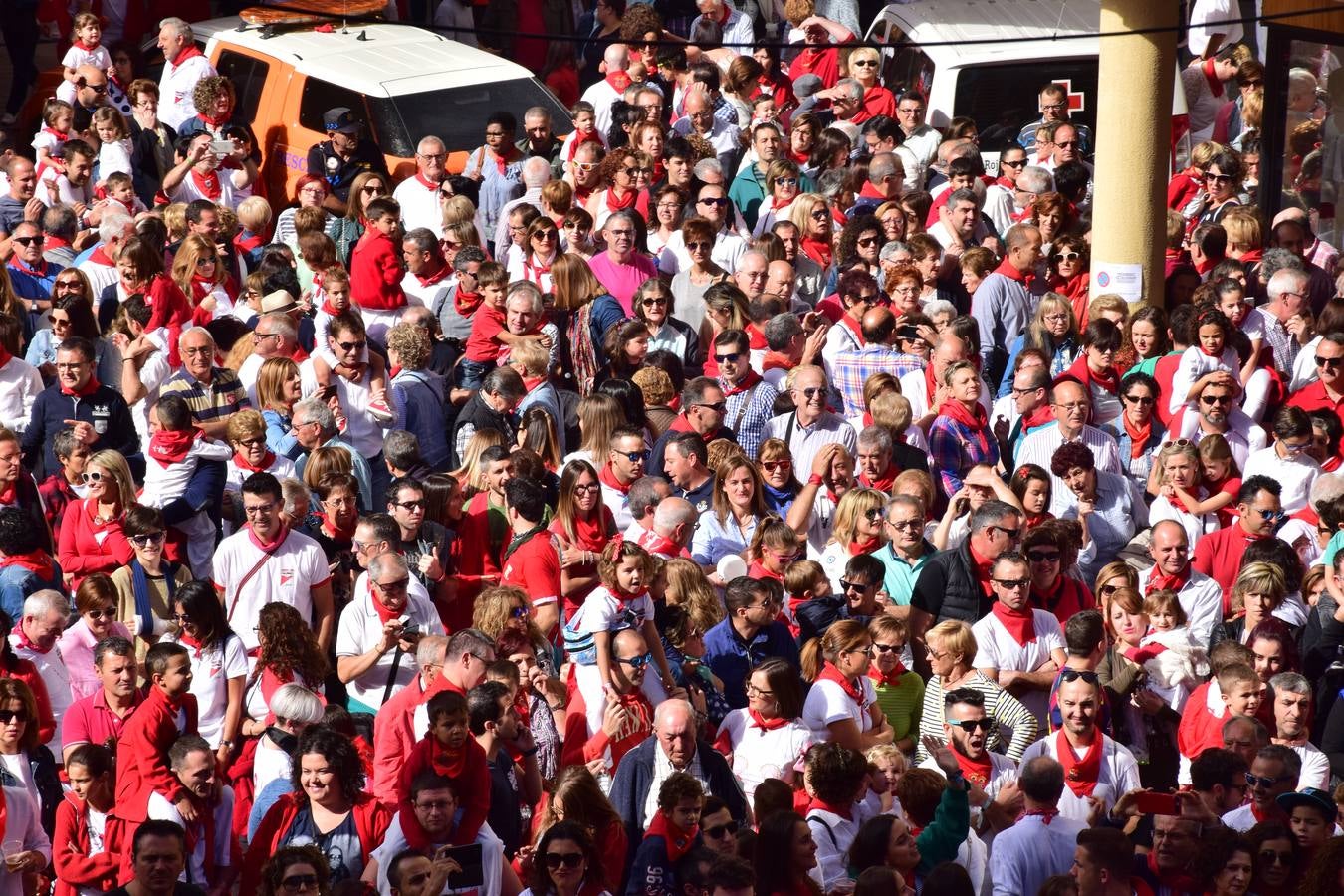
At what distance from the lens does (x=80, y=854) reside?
25.9 feet

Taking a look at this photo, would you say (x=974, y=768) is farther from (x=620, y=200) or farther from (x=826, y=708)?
(x=620, y=200)

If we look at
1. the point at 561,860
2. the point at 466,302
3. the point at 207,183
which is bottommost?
the point at 561,860

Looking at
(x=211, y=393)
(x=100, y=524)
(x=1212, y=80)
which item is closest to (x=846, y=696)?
(x=100, y=524)

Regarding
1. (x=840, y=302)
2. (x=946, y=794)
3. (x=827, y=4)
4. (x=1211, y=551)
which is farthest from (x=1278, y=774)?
(x=827, y=4)

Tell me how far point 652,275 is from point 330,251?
1965 millimetres

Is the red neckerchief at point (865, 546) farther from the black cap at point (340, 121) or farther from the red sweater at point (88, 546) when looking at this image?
the black cap at point (340, 121)

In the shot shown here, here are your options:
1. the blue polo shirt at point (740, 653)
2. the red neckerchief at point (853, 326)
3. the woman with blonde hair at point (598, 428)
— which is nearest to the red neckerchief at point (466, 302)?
the woman with blonde hair at point (598, 428)

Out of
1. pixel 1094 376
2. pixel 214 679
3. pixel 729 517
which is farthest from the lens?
pixel 1094 376

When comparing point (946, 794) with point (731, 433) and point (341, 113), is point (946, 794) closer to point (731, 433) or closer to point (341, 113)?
point (731, 433)

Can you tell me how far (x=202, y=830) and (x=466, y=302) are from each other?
530cm

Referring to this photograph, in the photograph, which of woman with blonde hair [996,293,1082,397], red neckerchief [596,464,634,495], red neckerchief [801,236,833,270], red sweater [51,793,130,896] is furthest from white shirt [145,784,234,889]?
red neckerchief [801,236,833,270]

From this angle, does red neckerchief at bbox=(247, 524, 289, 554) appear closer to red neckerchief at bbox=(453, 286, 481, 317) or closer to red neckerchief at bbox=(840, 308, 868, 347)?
red neckerchief at bbox=(453, 286, 481, 317)

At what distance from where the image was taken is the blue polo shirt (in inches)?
363

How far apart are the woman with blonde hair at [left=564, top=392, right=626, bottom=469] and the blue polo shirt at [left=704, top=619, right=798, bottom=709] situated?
5.79 ft
